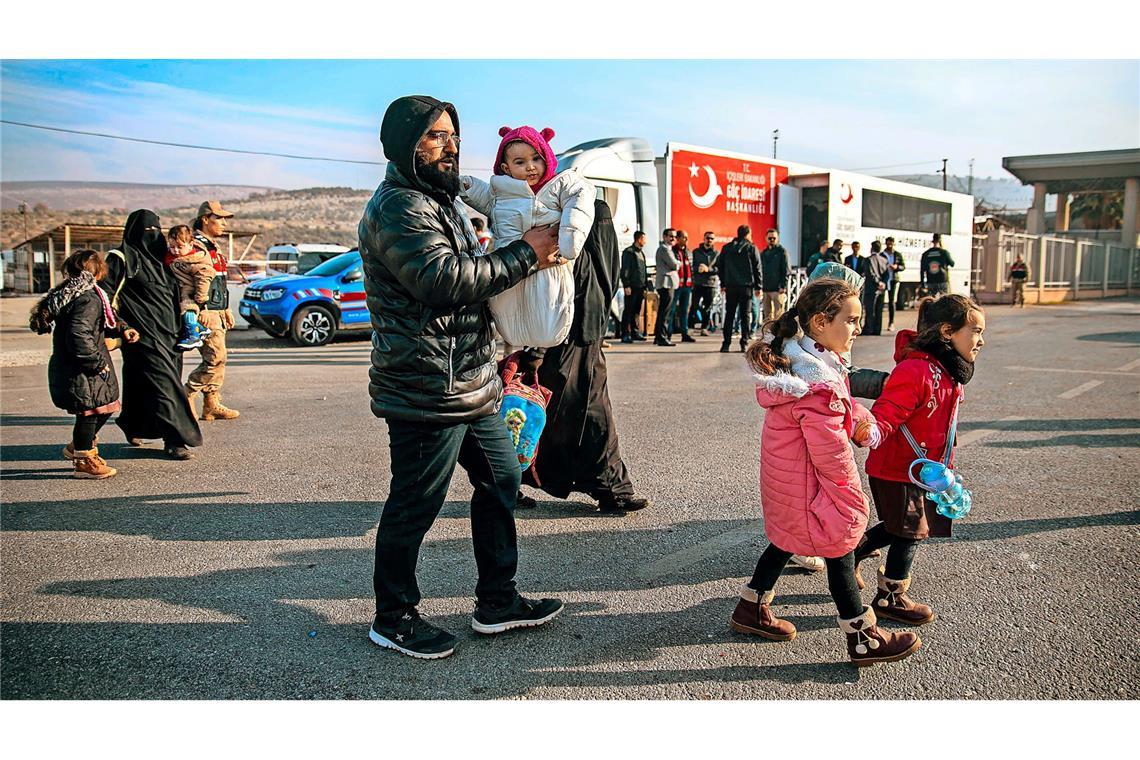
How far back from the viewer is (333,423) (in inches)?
313

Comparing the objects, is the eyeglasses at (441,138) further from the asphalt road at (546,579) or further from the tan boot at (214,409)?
the tan boot at (214,409)

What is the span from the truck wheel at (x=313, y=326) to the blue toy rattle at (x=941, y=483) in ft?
42.1

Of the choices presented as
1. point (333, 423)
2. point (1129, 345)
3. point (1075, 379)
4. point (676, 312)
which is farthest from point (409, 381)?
point (1129, 345)

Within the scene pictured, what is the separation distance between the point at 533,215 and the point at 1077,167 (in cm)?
4295

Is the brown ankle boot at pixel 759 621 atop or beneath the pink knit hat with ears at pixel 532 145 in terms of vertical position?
beneath

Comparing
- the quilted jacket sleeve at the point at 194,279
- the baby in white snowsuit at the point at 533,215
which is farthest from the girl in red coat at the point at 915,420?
the quilted jacket sleeve at the point at 194,279

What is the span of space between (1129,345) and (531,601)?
1497 cm

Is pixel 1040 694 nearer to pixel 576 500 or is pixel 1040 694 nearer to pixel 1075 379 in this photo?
pixel 576 500

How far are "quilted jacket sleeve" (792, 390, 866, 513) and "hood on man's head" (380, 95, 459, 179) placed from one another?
171 cm

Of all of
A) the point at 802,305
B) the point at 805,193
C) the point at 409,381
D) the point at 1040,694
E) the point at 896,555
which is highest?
the point at 805,193

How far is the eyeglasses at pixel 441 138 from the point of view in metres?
3.17

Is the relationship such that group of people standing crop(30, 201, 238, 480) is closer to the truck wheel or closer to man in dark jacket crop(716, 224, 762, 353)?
the truck wheel

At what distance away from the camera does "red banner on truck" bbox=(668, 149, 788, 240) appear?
17141mm

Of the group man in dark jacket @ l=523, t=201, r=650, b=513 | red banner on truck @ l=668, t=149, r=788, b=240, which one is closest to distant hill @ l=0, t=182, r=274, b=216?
red banner on truck @ l=668, t=149, r=788, b=240
